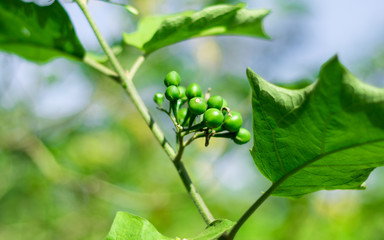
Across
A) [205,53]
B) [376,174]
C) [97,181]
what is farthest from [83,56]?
[205,53]

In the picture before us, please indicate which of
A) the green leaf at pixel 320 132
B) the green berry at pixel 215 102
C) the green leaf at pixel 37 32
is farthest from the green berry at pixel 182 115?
the green leaf at pixel 37 32

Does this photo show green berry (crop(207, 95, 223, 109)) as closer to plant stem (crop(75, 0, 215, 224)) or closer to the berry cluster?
the berry cluster

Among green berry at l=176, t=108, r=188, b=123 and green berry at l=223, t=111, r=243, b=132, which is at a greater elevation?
green berry at l=223, t=111, r=243, b=132

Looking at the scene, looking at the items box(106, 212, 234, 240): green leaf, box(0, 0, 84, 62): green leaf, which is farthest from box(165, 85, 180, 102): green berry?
box(0, 0, 84, 62): green leaf

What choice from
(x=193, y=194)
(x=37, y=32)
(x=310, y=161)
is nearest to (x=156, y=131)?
(x=193, y=194)

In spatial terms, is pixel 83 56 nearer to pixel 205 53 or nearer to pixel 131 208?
pixel 131 208
